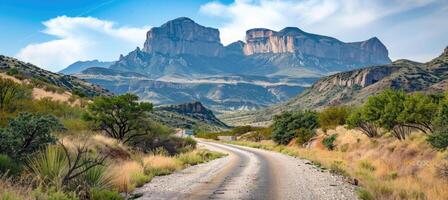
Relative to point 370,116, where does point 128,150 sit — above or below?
below

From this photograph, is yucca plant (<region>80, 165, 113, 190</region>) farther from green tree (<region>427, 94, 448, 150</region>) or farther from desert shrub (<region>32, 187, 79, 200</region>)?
green tree (<region>427, 94, 448, 150</region>)

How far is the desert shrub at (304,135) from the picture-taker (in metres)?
56.6

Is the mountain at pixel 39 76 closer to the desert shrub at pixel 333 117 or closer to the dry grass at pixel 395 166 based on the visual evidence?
the desert shrub at pixel 333 117

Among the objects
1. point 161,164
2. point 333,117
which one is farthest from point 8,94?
point 333,117

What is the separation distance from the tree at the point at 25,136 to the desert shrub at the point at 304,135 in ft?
148

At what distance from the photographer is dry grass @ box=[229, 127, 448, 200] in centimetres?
1380

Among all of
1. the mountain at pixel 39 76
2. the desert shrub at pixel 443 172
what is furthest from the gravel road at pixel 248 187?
the mountain at pixel 39 76

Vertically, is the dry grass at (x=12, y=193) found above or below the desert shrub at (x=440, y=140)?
below

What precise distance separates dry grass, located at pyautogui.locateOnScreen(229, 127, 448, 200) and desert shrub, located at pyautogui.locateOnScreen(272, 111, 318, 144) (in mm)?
18325

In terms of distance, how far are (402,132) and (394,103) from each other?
2.95m

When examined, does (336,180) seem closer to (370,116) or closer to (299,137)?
(370,116)

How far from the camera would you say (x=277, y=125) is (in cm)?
6725

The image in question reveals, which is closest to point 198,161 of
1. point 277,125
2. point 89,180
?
point 89,180

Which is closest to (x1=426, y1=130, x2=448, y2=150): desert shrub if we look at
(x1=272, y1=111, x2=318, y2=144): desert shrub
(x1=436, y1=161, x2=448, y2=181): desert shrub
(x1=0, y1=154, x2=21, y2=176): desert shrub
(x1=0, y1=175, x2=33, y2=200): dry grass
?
(x1=436, y1=161, x2=448, y2=181): desert shrub
